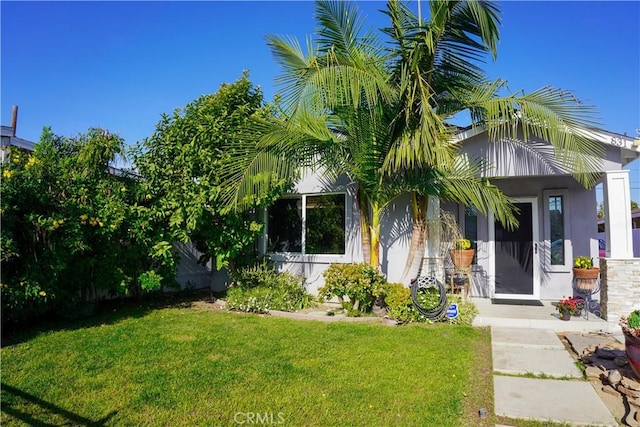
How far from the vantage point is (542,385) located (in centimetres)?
412

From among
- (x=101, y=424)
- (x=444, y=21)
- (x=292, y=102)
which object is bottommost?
(x=101, y=424)

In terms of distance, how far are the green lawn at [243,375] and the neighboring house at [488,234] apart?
242 cm

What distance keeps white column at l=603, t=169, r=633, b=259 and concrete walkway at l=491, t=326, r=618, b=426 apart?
2.01m

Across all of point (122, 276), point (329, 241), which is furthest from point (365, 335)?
point (122, 276)

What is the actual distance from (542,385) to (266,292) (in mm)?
5279

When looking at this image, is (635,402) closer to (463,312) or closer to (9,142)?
(463,312)

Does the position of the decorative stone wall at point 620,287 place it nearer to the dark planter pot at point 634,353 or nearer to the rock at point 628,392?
the dark planter pot at point 634,353

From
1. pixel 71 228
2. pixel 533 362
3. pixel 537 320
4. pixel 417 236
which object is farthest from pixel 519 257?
pixel 71 228

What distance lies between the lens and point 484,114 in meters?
6.78

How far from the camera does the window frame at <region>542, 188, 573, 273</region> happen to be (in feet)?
28.0

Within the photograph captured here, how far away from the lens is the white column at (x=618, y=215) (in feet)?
21.5

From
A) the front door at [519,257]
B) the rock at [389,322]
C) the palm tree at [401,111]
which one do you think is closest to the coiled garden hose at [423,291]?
the rock at [389,322]

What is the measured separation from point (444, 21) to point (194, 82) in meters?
6.84

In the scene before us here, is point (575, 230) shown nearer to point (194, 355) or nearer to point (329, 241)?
point (329, 241)
